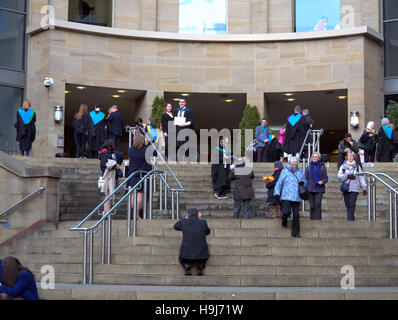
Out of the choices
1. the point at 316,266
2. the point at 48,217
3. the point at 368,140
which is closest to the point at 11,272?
the point at 316,266

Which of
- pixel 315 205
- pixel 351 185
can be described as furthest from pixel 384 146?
pixel 315 205

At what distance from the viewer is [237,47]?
27516 millimetres

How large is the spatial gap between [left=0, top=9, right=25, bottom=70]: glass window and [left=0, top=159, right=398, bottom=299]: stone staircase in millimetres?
12514

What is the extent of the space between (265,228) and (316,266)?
1664 millimetres

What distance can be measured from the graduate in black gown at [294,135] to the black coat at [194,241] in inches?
322

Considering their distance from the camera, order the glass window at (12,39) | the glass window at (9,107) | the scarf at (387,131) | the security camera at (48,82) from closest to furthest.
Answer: the scarf at (387,131), the security camera at (48,82), the glass window at (9,107), the glass window at (12,39)

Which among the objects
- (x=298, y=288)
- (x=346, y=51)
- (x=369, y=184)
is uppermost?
(x=346, y=51)

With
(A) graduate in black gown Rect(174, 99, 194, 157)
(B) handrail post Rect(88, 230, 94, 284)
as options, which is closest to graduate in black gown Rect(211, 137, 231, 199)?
(A) graduate in black gown Rect(174, 99, 194, 157)

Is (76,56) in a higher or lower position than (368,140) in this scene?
higher

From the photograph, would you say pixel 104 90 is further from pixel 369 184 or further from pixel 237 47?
pixel 369 184

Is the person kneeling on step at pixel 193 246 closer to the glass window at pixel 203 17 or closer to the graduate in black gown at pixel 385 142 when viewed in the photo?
the graduate in black gown at pixel 385 142

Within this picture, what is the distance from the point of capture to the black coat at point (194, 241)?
12461mm

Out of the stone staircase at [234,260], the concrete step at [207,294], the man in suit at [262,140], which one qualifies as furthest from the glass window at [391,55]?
the concrete step at [207,294]

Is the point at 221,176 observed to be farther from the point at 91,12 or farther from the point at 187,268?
the point at 91,12
